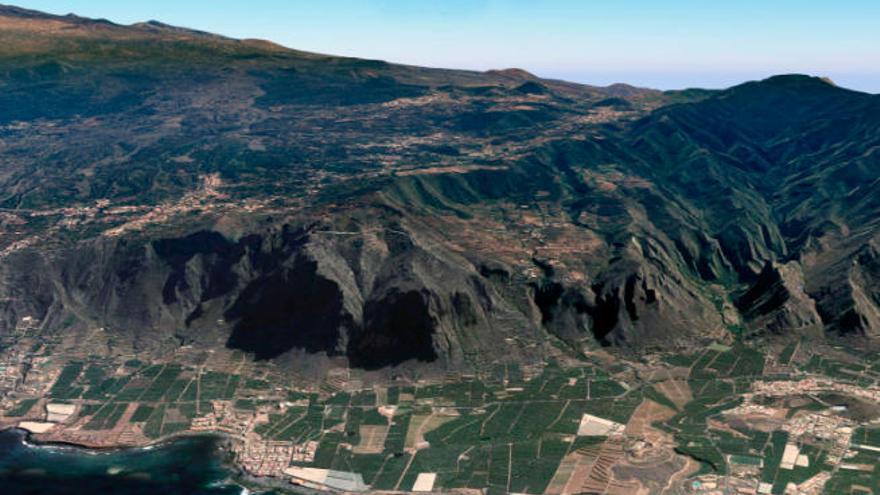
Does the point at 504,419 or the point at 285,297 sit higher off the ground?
the point at 285,297

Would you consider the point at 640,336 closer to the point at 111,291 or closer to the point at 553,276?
the point at 553,276

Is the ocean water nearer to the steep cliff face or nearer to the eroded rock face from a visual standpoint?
the steep cliff face

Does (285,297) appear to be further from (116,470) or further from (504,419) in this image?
(504,419)

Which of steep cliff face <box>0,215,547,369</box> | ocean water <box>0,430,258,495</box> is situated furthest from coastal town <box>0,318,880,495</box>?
steep cliff face <box>0,215,547,369</box>

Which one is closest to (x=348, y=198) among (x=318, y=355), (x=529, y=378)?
(x=318, y=355)

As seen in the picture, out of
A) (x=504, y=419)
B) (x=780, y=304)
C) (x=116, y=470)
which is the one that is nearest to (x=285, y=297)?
(x=116, y=470)
